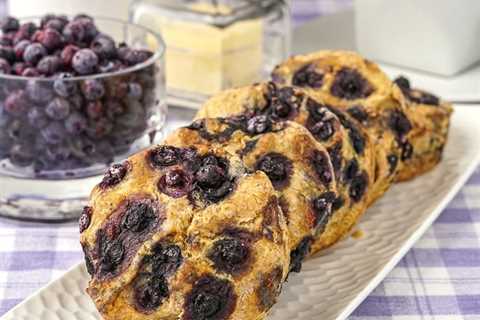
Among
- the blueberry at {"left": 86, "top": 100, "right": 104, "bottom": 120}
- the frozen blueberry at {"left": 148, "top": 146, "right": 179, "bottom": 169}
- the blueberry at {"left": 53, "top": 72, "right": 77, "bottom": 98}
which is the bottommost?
the blueberry at {"left": 86, "top": 100, "right": 104, "bottom": 120}

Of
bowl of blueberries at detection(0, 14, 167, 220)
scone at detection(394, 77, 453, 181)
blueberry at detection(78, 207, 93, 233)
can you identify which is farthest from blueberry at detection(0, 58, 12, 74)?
scone at detection(394, 77, 453, 181)

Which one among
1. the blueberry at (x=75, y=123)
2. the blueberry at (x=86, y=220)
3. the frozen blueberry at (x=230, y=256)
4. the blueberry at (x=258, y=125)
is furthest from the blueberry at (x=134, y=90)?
the frozen blueberry at (x=230, y=256)

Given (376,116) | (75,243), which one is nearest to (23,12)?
(75,243)

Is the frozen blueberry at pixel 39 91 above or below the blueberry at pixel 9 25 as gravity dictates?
below

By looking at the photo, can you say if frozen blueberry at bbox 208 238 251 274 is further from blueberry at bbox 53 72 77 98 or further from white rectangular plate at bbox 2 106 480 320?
blueberry at bbox 53 72 77 98

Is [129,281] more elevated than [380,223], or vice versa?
[129,281]

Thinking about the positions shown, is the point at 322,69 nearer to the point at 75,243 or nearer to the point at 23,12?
the point at 75,243

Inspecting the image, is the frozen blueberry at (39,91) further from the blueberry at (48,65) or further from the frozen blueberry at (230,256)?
the frozen blueberry at (230,256)
